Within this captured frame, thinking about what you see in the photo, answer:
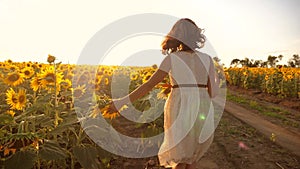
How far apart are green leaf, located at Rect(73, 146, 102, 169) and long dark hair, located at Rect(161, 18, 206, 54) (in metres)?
1.07

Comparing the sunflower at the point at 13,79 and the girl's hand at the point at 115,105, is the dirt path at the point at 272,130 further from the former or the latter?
the sunflower at the point at 13,79

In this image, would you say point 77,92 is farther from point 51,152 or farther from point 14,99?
point 51,152

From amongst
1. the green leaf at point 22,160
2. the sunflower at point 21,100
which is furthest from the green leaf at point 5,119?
the sunflower at point 21,100

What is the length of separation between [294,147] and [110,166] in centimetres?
313

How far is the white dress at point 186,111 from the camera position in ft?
8.85

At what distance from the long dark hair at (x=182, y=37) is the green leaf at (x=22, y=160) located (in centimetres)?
139

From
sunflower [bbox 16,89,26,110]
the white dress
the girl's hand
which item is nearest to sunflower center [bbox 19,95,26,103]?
sunflower [bbox 16,89,26,110]

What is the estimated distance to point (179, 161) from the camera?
2703 mm

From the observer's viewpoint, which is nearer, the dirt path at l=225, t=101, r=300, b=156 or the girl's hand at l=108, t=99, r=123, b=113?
the girl's hand at l=108, t=99, r=123, b=113

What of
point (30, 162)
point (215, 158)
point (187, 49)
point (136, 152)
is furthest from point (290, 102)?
point (30, 162)

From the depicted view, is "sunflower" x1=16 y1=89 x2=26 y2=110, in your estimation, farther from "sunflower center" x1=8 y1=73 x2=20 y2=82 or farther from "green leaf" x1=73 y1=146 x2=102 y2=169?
"green leaf" x1=73 y1=146 x2=102 y2=169

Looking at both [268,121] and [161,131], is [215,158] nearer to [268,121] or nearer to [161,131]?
[161,131]

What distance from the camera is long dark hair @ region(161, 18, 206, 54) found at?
2.72m

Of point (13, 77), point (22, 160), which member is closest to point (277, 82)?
point (13, 77)
